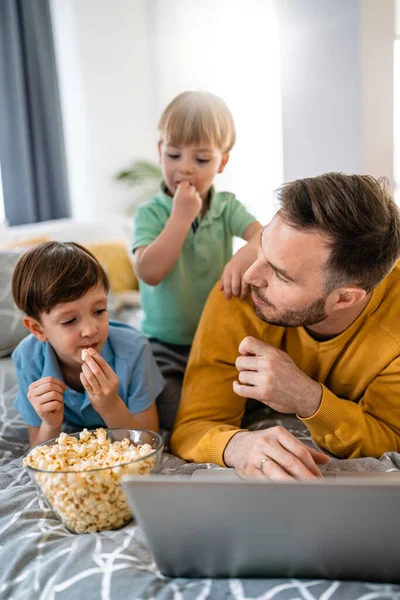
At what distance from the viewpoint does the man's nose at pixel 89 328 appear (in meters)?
1.47

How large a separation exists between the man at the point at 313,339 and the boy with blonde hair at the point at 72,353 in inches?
Result: 5.7

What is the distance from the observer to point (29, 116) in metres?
4.86

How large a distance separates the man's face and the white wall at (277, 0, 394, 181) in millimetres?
951

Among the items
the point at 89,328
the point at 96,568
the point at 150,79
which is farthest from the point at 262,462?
the point at 150,79

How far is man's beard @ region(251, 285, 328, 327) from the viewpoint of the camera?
4.46ft

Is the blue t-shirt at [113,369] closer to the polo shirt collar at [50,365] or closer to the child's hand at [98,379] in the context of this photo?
the polo shirt collar at [50,365]

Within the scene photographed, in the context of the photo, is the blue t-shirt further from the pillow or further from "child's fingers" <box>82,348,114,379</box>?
the pillow

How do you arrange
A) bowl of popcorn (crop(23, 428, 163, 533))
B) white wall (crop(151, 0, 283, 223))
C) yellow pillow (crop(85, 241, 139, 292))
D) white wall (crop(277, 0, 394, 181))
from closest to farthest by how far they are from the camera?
bowl of popcorn (crop(23, 428, 163, 533)), white wall (crop(277, 0, 394, 181)), yellow pillow (crop(85, 241, 139, 292)), white wall (crop(151, 0, 283, 223))

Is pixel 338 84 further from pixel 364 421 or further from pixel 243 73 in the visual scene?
pixel 243 73

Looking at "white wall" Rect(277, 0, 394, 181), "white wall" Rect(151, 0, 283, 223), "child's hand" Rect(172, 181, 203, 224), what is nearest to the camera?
"child's hand" Rect(172, 181, 203, 224)

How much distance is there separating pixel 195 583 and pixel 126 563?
12 centimetres

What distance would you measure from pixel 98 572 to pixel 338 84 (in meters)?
1.67

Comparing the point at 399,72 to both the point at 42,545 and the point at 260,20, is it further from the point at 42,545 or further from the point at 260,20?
the point at 42,545

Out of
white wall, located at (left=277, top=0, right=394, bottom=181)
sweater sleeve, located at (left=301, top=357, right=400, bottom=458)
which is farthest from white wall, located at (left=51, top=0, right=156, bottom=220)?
sweater sleeve, located at (left=301, top=357, right=400, bottom=458)
